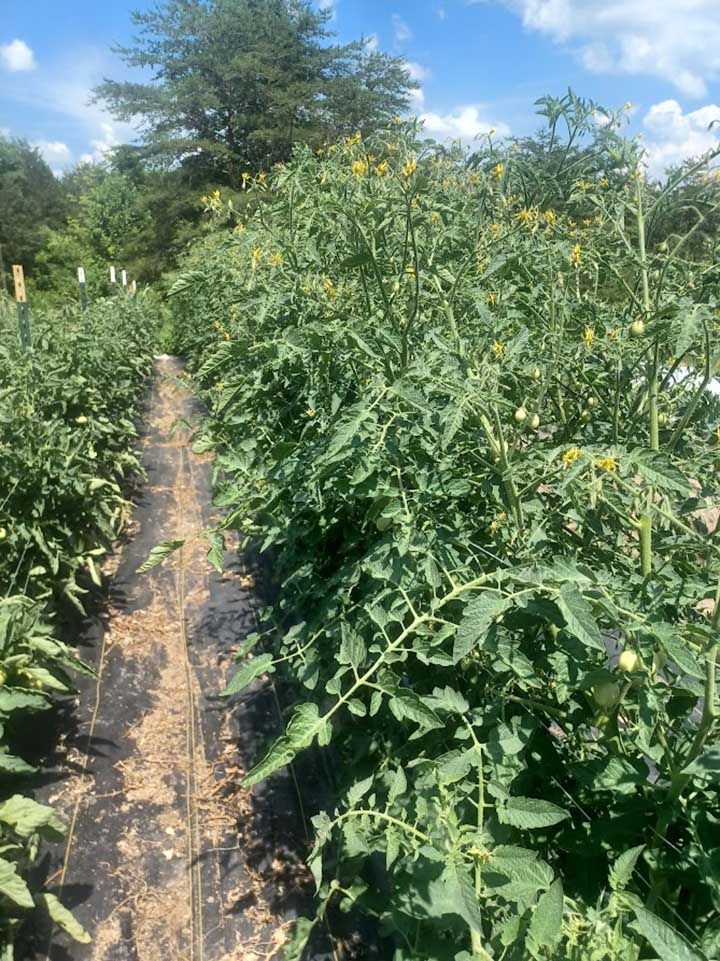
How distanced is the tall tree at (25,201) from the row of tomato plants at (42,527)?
2669 cm

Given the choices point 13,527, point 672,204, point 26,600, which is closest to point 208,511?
point 13,527

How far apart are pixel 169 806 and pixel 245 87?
21.8 meters

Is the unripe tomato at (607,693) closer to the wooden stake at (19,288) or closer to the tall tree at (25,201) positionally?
the wooden stake at (19,288)

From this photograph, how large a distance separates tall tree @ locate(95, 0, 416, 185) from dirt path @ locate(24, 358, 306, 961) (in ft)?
62.0

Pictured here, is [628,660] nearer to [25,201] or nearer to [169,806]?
[169,806]

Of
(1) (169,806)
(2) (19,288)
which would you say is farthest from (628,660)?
(2) (19,288)

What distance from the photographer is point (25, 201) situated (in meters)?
29.6

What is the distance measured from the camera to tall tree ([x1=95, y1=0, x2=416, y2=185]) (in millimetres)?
20031

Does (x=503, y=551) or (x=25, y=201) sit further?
(x=25, y=201)

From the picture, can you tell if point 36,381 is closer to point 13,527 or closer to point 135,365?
point 13,527

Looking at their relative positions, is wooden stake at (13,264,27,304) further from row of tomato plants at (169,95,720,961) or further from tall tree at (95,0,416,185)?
tall tree at (95,0,416,185)

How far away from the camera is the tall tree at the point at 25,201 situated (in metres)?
28.0

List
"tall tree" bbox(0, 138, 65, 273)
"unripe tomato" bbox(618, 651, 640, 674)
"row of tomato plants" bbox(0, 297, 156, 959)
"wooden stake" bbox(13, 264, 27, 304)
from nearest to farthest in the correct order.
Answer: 1. "unripe tomato" bbox(618, 651, 640, 674)
2. "row of tomato plants" bbox(0, 297, 156, 959)
3. "wooden stake" bbox(13, 264, 27, 304)
4. "tall tree" bbox(0, 138, 65, 273)

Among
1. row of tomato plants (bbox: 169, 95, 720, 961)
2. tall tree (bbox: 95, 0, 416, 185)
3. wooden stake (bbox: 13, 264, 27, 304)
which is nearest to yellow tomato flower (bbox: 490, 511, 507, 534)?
row of tomato plants (bbox: 169, 95, 720, 961)
